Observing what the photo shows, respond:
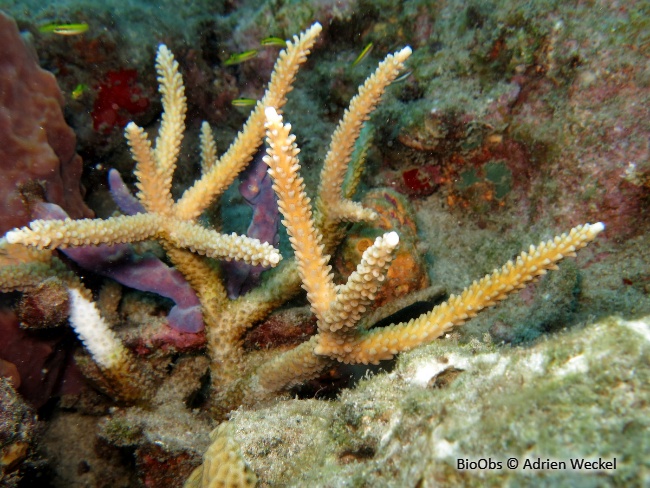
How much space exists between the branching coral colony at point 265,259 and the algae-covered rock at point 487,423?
0.30m

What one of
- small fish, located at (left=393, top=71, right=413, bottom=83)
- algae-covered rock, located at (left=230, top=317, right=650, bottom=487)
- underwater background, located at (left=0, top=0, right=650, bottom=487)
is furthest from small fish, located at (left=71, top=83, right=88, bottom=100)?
algae-covered rock, located at (left=230, top=317, right=650, bottom=487)

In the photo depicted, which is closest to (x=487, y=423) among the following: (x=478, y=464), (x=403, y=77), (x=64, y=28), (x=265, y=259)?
(x=478, y=464)

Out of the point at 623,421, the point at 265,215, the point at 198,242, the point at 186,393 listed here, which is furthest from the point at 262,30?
the point at 623,421

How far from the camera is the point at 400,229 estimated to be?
3514 millimetres

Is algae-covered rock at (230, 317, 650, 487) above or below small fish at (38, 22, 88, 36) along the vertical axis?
below

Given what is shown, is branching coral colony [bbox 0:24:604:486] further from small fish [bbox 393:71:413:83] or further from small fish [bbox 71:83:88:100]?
small fish [bbox 71:83:88:100]

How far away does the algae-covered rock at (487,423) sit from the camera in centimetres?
100

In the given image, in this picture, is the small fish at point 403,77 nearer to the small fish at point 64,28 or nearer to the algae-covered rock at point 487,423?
the algae-covered rock at point 487,423

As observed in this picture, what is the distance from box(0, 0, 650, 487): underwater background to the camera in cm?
123

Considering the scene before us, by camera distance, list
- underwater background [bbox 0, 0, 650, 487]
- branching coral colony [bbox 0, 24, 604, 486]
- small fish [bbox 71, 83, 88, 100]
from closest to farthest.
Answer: underwater background [bbox 0, 0, 650, 487] < branching coral colony [bbox 0, 24, 604, 486] < small fish [bbox 71, 83, 88, 100]

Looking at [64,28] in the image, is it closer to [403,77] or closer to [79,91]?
[79,91]

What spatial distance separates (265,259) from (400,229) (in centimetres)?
169

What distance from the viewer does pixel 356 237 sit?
11.1 feet

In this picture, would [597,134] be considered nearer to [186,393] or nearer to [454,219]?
[454,219]
